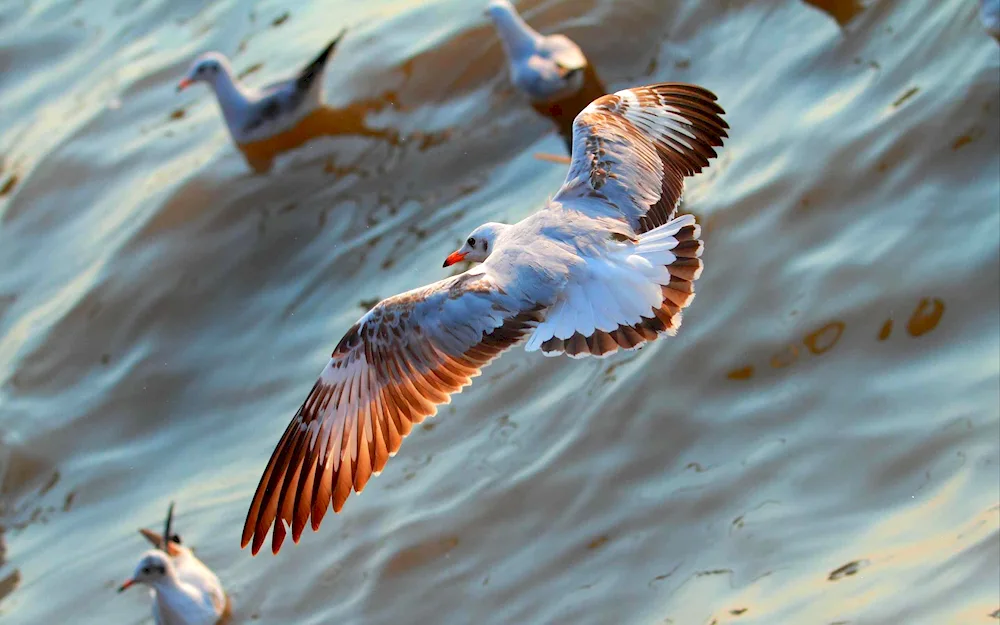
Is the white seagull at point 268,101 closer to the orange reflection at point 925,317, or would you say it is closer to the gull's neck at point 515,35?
the gull's neck at point 515,35

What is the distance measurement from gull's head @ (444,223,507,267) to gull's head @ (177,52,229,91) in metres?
4.75

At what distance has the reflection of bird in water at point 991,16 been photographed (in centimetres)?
725

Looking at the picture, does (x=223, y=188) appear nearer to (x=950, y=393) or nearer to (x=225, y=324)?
(x=225, y=324)

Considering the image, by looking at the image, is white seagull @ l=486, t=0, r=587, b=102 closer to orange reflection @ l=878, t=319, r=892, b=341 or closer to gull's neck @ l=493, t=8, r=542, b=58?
gull's neck @ l=493, t=8, r=542, b=58

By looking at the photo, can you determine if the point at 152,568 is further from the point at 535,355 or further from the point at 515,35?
the point at 515,35

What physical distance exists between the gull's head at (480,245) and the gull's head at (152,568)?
2282mm

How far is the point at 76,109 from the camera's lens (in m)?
10.9

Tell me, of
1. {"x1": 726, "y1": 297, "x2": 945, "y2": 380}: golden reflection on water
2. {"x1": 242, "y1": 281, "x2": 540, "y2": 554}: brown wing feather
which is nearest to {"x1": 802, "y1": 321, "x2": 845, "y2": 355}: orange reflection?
{"x1": 726, "y1": 297, "x2": 945, "y2": 380}: golden reflection on water

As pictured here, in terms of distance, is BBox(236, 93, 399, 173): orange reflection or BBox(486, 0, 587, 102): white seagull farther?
BBox(236, 93, 399, 173): orange reflection

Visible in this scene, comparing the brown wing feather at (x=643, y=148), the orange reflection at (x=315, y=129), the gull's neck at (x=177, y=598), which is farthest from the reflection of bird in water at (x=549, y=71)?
the gull's neck at (x=177, y=598)

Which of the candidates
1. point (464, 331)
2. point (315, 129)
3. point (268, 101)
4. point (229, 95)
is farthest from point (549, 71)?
point (464, 331)

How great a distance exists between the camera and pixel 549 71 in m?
8.99

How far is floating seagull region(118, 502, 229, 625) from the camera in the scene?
654 cm

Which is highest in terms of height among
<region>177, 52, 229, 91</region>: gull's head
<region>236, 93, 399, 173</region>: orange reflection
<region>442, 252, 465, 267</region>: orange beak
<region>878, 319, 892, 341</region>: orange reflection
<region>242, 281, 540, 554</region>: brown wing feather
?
<region>177, 52, 229, 91</region>: gull's head
